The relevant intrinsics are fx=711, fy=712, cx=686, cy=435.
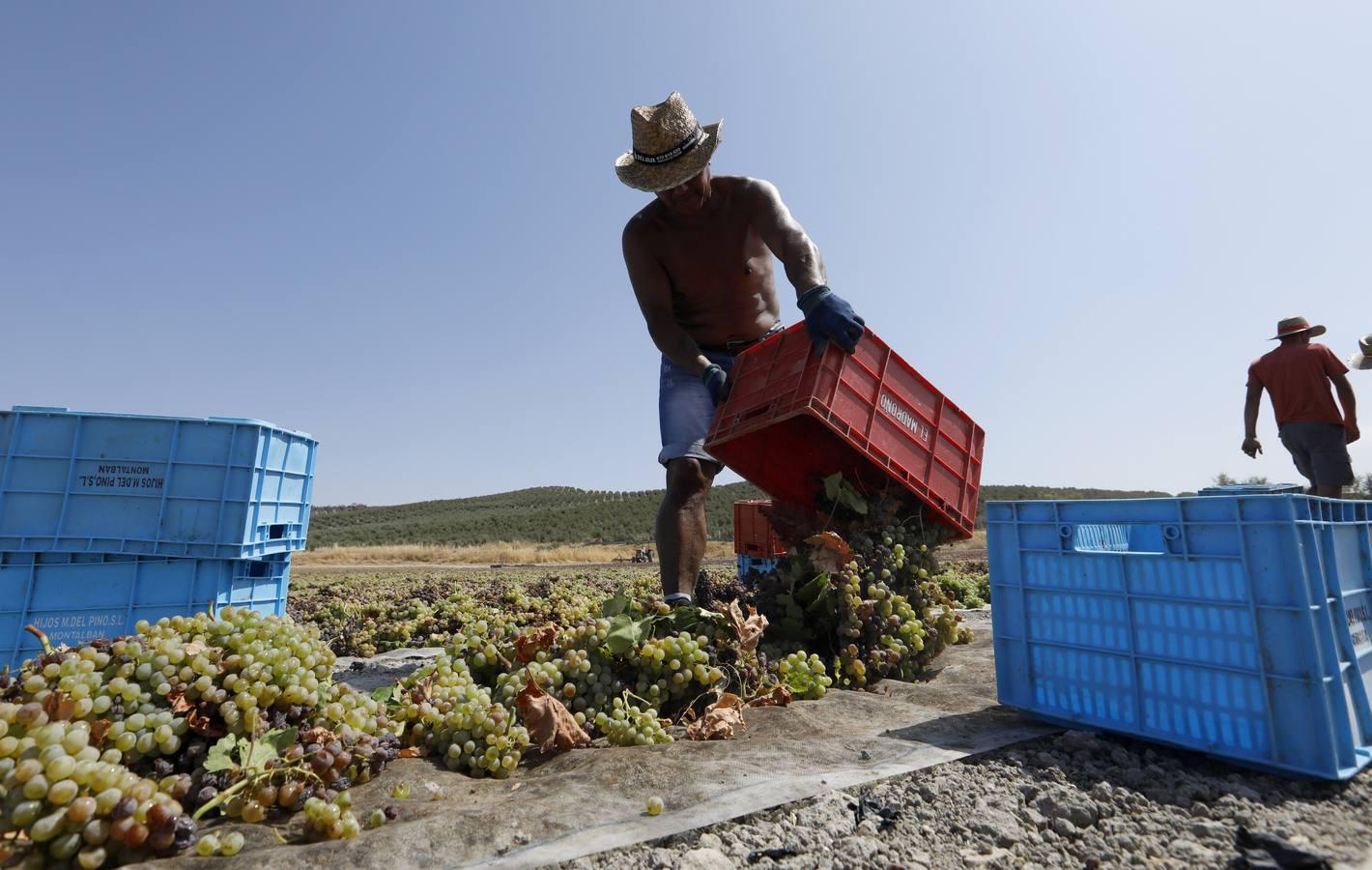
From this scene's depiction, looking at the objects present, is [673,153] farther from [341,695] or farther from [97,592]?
[97,592]

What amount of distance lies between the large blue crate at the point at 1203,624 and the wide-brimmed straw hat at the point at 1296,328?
431 cm

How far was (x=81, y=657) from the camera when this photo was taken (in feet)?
6.46

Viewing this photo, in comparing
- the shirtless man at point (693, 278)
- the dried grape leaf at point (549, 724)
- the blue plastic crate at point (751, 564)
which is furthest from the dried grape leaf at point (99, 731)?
the blue plastic crate at point (751, 564)

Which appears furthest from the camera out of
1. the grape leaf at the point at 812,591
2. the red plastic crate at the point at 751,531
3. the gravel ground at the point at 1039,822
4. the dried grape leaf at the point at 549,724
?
the red plastic crate at the point at 751,531

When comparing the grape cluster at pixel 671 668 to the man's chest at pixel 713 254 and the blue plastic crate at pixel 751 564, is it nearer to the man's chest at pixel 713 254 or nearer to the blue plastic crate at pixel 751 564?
the man's chest at pixel 713 254

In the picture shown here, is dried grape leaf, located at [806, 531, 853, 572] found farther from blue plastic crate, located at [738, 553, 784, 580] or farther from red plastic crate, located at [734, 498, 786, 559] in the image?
red plastic crate, located at [734, 498, 786, 559]

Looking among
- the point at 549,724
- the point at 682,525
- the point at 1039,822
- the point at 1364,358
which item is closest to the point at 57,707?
the point at 549,724

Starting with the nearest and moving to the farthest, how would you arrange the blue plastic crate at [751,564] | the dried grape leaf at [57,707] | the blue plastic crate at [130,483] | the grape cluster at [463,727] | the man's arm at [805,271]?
the dried grape leaf at [57,707]
the grape cluster at [463,727]
the man's arm at [805,271]
the blue plastic crate at [130,483]
the blue plastic crate at [751,564]

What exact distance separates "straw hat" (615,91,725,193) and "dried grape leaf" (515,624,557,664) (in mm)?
2594

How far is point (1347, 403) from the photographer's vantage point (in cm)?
560

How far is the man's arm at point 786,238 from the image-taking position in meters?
4.01

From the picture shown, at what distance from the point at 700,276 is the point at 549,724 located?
2.89 meters

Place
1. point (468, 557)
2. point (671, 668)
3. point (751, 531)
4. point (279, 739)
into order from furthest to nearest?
point (468, 557)
point (751, 531)
point (671, 668)
point (279, 739)

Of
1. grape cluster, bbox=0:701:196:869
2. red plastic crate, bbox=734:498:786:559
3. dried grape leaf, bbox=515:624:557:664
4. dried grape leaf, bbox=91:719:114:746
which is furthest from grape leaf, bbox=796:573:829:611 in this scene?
red plastic crate, bbox=734:498:786:559
